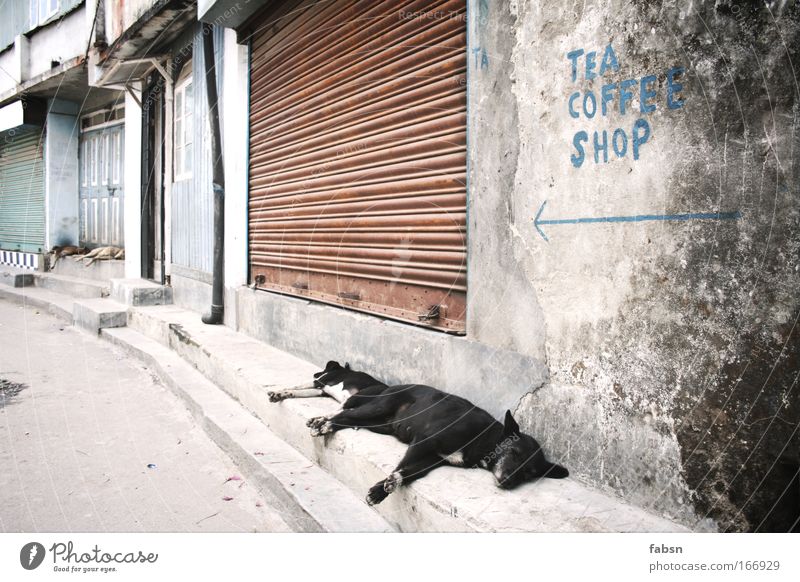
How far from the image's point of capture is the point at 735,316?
2025 mm

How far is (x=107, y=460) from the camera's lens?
3.70 m

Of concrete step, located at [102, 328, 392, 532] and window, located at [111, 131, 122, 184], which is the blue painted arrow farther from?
window, located at [111, 131, 122, 184]

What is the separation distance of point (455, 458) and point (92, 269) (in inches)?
445

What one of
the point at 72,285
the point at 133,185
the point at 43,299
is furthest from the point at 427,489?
the point at 72,285

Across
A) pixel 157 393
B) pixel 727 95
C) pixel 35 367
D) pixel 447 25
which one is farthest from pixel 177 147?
pixel 727 95

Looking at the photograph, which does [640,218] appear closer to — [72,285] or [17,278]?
[72,285]

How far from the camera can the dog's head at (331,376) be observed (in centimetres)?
404

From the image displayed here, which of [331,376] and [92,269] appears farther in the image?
[92,269]

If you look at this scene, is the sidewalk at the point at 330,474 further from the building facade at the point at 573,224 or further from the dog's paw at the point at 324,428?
the building facade at the point at 573,224

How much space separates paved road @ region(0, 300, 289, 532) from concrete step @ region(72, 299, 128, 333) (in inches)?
68.6

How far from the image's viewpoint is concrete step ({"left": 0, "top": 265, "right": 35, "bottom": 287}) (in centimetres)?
1253

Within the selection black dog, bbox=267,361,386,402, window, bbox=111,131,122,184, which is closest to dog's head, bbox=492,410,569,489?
black dog, bbox=267,361,386,402

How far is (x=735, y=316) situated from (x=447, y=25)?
237 cm
